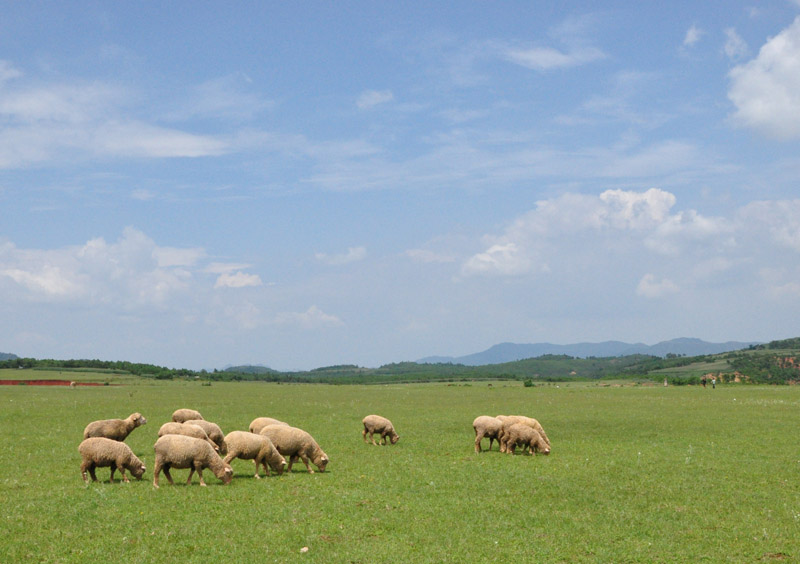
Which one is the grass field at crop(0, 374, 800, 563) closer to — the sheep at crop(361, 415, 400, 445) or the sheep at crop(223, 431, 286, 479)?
the sheep at crop(223, 431, 286, 479)

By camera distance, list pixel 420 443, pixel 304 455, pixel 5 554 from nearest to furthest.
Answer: pixel 5 554, pixel 304 455, pixel 420 443

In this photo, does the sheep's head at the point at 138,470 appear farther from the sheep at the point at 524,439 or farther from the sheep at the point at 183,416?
the sheep at the point at 524,439

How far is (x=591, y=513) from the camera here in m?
16.7

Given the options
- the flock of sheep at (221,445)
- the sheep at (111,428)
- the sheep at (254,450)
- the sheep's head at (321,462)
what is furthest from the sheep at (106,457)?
the sheep's head at (321,462)

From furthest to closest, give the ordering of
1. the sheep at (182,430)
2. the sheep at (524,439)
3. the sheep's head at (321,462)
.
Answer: the sheep at (524,439) < the sheep's head at (321,462) < the sheep at (182,430)

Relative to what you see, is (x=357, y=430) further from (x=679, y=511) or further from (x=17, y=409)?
(x=17, y=409)

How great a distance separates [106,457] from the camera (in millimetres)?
19156

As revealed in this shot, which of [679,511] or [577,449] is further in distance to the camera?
[577,449]

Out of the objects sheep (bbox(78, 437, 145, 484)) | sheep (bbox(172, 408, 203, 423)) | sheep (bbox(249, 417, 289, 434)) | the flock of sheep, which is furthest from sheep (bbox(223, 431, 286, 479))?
sheep (bbox(172, 408, 203, 423))

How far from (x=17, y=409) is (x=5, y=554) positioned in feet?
122

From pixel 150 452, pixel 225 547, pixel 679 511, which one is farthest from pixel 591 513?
pixel 150 452

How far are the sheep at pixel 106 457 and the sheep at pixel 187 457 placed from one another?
1096 millimetres

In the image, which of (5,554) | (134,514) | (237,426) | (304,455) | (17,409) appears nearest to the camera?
(5,554)

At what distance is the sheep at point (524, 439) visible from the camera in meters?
26.4
